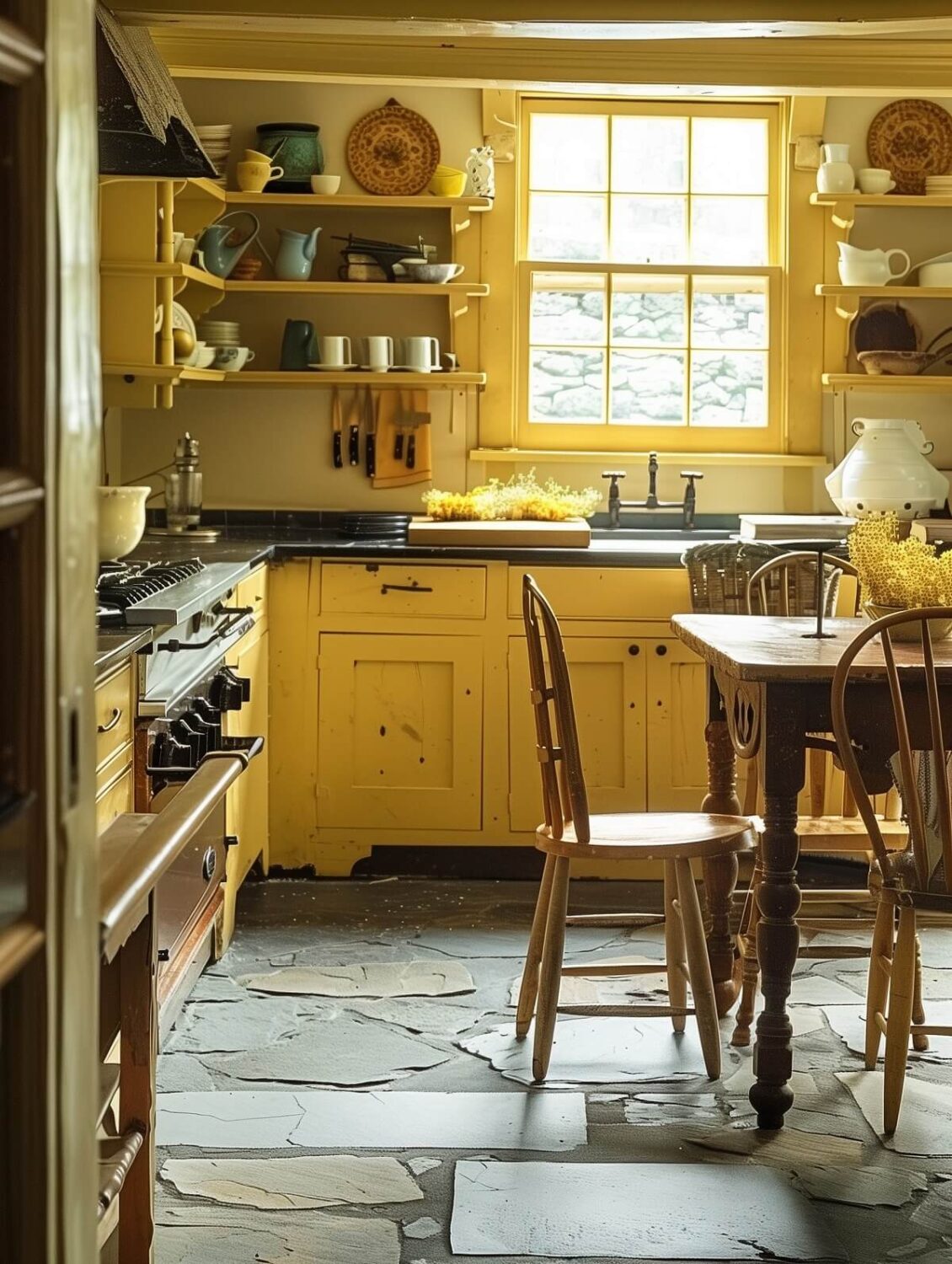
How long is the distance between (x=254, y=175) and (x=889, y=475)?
2272mm

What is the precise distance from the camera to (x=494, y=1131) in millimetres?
2850

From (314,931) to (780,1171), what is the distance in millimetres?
1745

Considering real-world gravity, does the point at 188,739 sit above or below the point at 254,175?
below

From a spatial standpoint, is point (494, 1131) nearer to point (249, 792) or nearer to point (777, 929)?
point (777, 929)

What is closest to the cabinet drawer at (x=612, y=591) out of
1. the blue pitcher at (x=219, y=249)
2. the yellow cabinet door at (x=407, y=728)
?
the yellow cabinet door at (x=407, y=728)

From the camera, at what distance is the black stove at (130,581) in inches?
113

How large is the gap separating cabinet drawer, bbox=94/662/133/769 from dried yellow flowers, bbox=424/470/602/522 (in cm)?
231

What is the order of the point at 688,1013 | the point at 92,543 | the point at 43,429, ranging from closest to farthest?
the point at 43,429 → the point at 92,543 → the point at 688,1013

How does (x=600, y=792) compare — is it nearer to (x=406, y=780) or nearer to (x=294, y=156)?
(x=406, y=780)

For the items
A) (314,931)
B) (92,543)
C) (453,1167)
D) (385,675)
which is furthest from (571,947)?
(92,543)

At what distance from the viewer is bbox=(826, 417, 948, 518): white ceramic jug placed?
493 centimetres

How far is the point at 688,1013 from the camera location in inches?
124

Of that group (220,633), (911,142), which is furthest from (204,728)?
(911,142)

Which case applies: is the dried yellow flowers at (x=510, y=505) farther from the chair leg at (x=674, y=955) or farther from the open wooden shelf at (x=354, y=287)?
the chair leg at (x=674, y=955)
